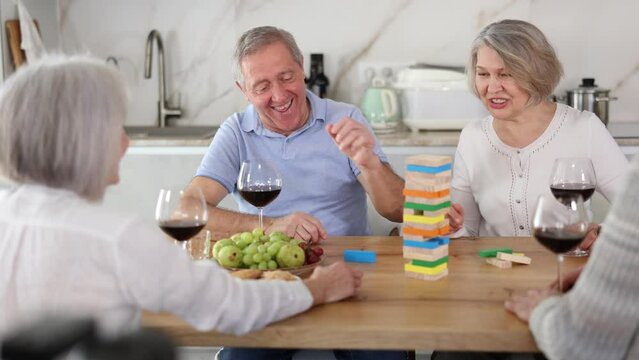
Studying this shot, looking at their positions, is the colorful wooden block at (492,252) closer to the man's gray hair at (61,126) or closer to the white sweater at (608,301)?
the white sweater at (608,301)

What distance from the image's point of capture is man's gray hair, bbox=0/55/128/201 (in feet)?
4.65

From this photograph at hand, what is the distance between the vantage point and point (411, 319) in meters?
1.62

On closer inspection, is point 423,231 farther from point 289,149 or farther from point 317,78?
point 317,78

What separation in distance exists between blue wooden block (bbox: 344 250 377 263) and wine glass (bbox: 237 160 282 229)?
0.90ft

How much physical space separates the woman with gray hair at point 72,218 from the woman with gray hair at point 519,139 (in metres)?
1.26

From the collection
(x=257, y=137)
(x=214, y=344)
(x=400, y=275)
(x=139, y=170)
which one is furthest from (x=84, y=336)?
(x=139, y=170)

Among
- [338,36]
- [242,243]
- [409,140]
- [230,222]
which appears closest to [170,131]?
[338,36]

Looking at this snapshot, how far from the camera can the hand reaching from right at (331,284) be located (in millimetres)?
1717

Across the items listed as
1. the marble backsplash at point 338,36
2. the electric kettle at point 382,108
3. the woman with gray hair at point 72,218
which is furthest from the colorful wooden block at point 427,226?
the marble backsplash at point 338,36

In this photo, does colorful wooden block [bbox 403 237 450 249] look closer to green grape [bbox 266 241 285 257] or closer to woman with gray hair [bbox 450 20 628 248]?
green grape [bbox 266 241 285 257]

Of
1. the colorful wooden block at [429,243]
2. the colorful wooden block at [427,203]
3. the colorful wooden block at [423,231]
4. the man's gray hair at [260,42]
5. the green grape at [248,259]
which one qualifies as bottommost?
the green grape at [248,259]

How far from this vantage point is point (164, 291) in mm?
1467

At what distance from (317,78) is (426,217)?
2451 millimetres

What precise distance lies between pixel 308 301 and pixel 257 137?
116 cm
